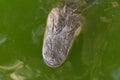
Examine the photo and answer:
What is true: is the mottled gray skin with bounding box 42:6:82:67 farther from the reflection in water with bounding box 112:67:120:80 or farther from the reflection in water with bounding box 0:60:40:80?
the reflection in water with bounding box 112:67:120:80

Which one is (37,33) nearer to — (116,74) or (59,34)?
(59,34)

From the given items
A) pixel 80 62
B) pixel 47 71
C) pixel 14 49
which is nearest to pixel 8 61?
pixel 14 49

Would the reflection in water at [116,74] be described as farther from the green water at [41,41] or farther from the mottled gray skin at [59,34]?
the mottled gray skin at [59,34]

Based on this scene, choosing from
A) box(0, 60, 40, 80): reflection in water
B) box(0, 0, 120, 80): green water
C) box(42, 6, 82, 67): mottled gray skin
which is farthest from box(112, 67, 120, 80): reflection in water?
box(0, 60, 40, 80): reflection in water

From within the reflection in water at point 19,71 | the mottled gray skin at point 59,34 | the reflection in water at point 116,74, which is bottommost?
the reflection in water at point 116,74

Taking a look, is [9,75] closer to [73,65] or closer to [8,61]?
[8,61]

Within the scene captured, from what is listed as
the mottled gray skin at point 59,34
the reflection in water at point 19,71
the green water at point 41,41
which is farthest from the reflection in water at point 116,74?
the reflection in water at point 19,71

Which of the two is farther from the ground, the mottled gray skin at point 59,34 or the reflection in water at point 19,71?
the mottled gray skin at point 59,34
